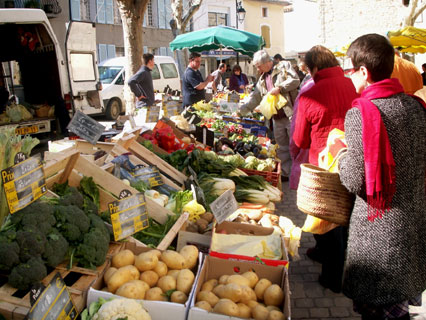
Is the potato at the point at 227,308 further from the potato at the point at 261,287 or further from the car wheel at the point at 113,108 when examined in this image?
the car wheel at the point at 113,108

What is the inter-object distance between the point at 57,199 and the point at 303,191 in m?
1.45

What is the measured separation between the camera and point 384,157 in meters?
1.97

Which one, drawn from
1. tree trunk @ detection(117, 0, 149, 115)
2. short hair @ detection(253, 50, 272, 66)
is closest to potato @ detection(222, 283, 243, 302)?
short hair @ detection(253, 50, 272, 66)

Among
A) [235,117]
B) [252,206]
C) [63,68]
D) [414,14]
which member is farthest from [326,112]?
[414,14]

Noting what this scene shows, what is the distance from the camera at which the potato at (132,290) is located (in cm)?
203

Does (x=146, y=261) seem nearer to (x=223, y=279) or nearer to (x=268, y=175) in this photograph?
(x=223, y=279)

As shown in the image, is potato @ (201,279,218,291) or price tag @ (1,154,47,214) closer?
price tag @ (1,154,47,214)

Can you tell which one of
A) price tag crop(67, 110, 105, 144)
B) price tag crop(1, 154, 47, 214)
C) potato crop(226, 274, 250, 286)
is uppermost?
price tag crop(67, 110, 105, 144)

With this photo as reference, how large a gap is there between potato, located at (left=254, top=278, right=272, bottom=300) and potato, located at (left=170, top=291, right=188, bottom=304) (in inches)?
15.5

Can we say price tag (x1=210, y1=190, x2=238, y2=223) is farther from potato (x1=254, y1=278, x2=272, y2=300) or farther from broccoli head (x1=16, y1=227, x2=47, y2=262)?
broccoli head (x1=16, y1=227, x2=47, y2=262)

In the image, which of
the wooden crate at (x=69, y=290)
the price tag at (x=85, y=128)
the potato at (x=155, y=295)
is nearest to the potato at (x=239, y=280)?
the potato at (x=155, y=295)

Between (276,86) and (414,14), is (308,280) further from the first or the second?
(414,14)

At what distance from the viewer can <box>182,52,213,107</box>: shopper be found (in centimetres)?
838

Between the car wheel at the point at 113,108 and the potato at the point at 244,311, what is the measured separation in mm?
13193
